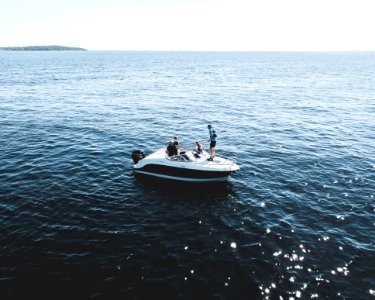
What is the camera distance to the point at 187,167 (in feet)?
73.1

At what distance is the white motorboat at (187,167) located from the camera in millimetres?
22125

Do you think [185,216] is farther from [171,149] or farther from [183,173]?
[171,149]

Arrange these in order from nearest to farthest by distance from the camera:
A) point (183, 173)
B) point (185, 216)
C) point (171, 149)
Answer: point (185, 216) → point (183, 173) → point (171, 149)

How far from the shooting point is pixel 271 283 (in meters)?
13.4

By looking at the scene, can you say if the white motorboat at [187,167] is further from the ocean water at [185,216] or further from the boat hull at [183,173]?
the ocean water at [185,216]

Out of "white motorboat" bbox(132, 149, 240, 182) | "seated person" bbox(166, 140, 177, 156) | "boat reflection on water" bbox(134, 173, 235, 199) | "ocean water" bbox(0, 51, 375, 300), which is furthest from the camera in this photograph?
"seated person" bbox(166, 140, 177, 156)

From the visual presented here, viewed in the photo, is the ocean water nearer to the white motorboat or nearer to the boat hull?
the boat hull

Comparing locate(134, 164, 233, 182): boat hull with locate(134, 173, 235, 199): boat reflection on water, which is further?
locate(134, 164, 233, 182): boat hull

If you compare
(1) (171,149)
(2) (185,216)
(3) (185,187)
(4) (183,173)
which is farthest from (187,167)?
(2) (185,216)

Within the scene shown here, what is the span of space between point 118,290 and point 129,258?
206 centimetres

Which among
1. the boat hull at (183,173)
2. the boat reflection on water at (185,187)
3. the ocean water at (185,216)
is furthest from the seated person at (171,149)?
the ocean water at (185,216)

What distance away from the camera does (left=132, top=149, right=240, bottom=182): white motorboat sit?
871 inches

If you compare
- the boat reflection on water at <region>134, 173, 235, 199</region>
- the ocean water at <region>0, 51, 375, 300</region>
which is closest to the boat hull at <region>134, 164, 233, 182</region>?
the boat reflection on water at <region>134, 173, 235, 199</region>

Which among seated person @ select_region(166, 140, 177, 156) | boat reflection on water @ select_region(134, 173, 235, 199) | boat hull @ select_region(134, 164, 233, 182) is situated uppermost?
seated person @ select_region(166, 140, 177, 156)
